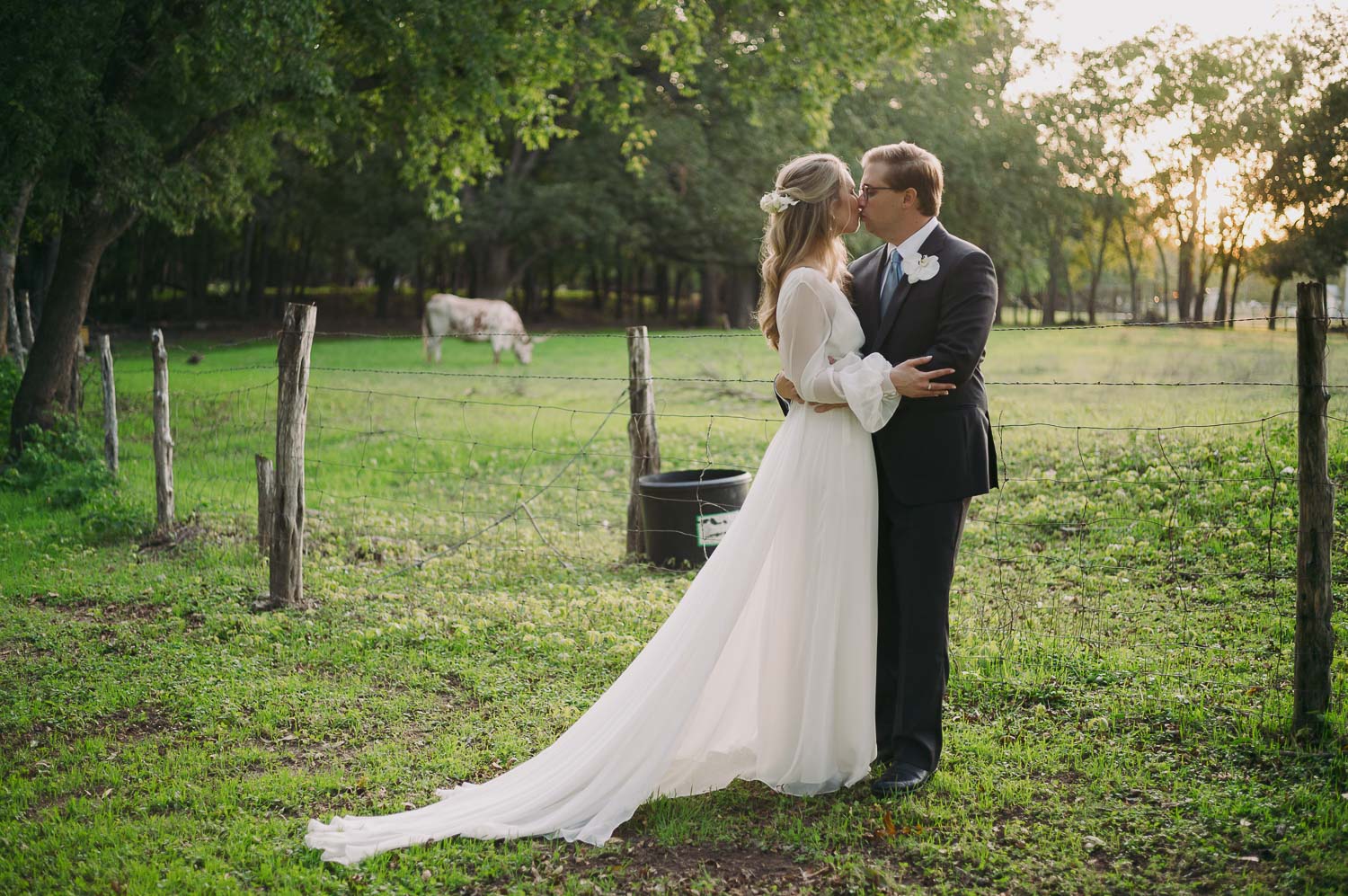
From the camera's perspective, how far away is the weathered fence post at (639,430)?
7789 millimetres

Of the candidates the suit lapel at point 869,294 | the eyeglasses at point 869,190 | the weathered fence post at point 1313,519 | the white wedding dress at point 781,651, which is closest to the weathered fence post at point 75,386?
the white wedding dress at point 781,651

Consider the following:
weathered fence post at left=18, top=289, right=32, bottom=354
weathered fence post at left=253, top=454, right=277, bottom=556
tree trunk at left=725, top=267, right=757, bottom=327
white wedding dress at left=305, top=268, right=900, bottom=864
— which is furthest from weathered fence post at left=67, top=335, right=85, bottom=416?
tree trunk at left=725, top=267, right=757, bottom=327

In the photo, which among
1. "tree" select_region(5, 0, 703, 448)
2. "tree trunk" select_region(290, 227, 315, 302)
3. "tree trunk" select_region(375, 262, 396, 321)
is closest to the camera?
"tree" select_region(5, 0, 703, 448)

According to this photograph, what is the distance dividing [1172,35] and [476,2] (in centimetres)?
3571

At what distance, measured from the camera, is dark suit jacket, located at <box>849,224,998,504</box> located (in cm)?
389

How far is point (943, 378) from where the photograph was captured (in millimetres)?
3924

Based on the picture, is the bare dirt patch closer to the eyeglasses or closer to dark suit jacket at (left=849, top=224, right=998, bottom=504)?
dark suit jacket at (left=849, top=224, right=998, bottom=504)

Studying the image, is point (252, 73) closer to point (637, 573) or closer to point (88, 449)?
point (88, 449)

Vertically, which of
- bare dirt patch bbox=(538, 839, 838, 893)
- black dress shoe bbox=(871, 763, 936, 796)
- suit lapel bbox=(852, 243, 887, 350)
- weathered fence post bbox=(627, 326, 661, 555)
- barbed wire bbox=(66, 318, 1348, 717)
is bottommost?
bare dirt patch bbox=(538, 839, 838, 893)

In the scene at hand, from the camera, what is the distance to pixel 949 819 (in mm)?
3912

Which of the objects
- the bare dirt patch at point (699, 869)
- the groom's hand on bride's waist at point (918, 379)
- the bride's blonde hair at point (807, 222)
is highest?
the bride's blonde hair at point (807, 222)

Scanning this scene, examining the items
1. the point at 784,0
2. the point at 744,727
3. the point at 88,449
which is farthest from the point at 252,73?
the point at 744,727

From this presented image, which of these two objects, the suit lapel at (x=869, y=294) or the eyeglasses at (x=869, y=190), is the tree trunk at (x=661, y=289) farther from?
the eyeglasses at (x=869, y=190)

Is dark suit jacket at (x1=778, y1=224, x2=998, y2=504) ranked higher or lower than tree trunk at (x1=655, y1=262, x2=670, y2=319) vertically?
lower
